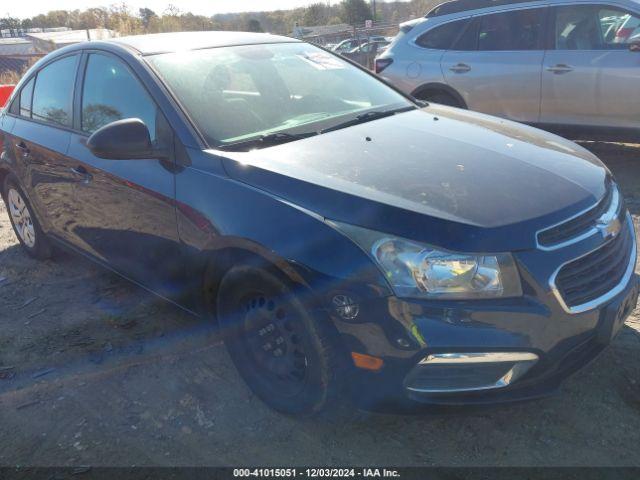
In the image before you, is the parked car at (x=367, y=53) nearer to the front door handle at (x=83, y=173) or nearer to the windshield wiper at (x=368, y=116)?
the windshield wiper at (x=368, y=116)

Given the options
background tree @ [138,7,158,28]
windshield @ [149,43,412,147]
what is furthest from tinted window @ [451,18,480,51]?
background tree @ [138,7,158,28]

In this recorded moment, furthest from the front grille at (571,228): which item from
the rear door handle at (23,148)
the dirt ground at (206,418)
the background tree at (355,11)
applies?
the background tree at (355,11)

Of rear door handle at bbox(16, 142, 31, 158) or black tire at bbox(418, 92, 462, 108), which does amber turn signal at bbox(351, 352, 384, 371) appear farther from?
black tire at bbox(418, 92, 462, 108)

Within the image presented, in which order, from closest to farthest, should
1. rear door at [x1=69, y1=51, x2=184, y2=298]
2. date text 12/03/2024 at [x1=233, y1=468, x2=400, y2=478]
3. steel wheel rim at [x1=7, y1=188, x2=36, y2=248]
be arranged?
date text 12/03/2024 at [x1=233, y1=468, x2=400, y2=478] → rear door at [x1=69, y1=51, x2=184, y2=298] → steel wheel rim at [x1=7, y1=188, x2=36, y2=248]

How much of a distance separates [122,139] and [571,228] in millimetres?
2085

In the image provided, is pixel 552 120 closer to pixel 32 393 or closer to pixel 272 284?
pixel 272 284

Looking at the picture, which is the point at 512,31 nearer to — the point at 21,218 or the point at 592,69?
the point at 592,69

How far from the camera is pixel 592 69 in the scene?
588 centimetres

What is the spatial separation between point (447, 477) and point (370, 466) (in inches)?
12.3

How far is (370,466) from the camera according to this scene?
2381 mm

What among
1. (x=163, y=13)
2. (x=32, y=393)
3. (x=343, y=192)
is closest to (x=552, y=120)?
A: (x=343, y=192)

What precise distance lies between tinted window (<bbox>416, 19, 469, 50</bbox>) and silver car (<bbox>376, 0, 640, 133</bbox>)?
0.04 feet

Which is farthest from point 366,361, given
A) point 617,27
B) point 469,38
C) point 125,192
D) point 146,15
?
point 146,15

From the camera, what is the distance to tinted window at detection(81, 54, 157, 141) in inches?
123
